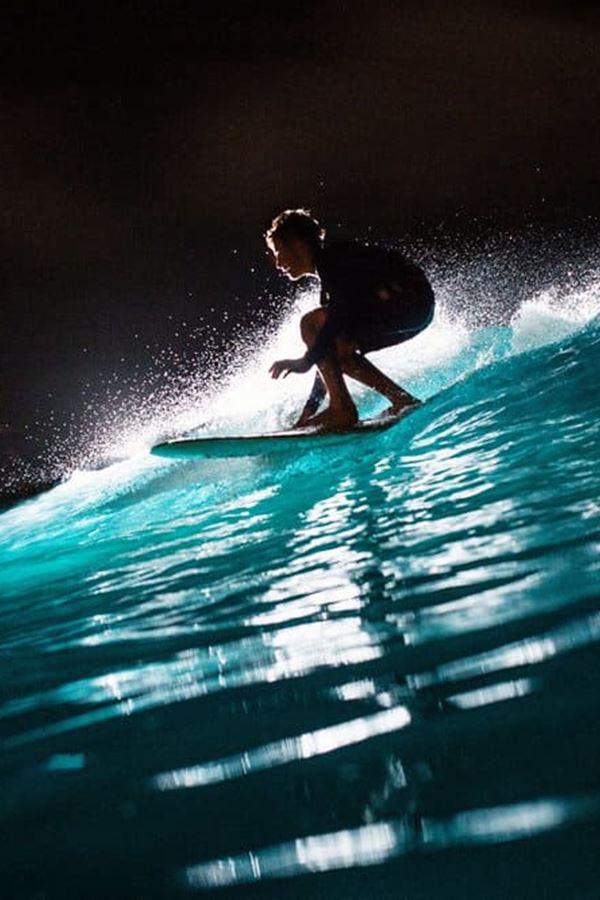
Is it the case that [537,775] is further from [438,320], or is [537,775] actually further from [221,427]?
[438,320]

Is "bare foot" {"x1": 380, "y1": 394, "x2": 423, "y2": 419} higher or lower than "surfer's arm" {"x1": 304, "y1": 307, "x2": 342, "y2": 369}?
lower

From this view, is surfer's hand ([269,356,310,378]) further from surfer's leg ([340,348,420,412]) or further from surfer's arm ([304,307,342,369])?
surfer's leg ([340,348,420,412])

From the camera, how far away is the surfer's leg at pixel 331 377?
6.44 m

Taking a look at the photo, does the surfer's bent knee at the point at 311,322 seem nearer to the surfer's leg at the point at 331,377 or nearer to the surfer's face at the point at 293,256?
the surfer's leg at the point at 331,377

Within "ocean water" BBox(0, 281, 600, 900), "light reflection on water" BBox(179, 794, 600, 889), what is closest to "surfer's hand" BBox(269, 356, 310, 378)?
"ocean water" BBox(0, 281, 600, 900)

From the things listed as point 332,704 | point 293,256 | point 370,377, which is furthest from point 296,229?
point 332,704

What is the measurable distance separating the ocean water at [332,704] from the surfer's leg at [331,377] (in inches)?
93.3

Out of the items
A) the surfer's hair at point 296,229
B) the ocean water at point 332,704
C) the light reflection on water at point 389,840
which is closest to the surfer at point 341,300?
the surfer's hair at point 296,229

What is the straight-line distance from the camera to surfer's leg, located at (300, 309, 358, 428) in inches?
253

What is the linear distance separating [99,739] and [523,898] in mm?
1019

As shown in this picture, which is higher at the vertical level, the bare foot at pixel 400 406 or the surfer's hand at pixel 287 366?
the surfer's hand at pixel 287 366

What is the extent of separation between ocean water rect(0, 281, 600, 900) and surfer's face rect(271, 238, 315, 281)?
2.90 meters

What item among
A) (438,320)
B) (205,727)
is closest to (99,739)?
(205,727)

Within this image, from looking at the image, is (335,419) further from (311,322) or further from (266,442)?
(311,322)
